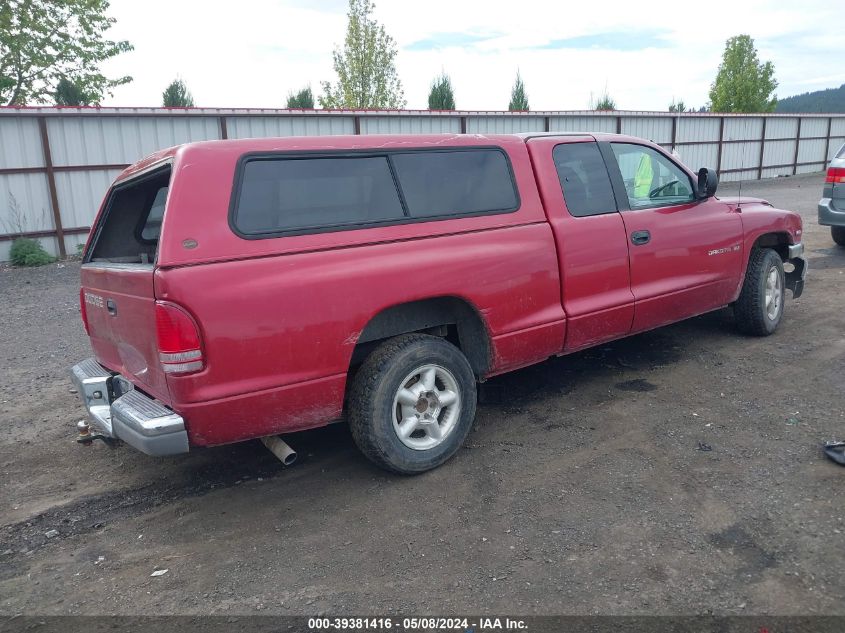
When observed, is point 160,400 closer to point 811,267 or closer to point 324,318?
point 324,318

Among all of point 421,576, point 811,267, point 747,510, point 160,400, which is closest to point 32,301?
point 160,400

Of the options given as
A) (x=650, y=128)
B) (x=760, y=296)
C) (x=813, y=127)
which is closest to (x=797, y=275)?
(x=760, y=296)

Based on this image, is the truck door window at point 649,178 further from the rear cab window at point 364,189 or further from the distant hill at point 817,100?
the distant hill at point 817,100

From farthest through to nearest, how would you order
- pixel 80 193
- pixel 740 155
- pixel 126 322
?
pixel 740 155 < pixel 80 193 < pixel 126 322

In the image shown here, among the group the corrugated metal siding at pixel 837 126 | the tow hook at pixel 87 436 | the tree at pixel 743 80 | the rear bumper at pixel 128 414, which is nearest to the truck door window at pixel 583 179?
the rear bumper at pixel 128 414

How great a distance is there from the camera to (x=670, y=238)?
504 cm

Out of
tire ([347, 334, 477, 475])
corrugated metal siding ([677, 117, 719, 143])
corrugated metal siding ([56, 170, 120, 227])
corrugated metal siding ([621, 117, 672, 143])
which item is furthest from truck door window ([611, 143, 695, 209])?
corrugated metal siding ([677, 117, 719, 143])

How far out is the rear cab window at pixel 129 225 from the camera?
14.1ft

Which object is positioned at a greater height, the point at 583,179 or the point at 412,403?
the point at 583,179

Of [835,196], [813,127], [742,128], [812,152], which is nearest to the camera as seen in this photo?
[835,196]

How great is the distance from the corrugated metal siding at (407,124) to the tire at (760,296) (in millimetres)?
11841

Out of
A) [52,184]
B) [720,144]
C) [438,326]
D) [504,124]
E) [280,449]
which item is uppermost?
[504,124]

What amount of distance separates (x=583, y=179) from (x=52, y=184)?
1202cm

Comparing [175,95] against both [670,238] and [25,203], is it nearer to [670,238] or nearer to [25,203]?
[25,203]
